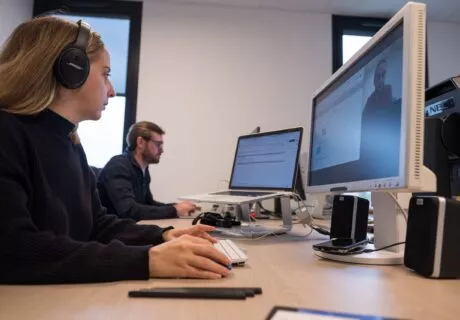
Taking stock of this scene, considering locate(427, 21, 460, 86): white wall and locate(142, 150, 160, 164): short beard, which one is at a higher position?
locate(427, 21, 460, 86): white wall

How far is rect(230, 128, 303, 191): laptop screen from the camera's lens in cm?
137

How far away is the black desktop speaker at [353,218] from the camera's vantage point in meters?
1.04

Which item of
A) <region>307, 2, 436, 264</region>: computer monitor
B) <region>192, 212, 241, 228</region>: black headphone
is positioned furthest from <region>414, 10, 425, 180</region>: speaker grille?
<region>192, 212, 241, 228</region>: black headphone

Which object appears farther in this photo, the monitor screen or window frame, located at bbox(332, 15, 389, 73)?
window frame, located at bbox(332, 15, 389, 73)

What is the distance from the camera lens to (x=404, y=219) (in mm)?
866

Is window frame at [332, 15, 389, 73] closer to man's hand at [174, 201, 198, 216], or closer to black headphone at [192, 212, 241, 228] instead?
man's hand at [174, 201, 198, 216]

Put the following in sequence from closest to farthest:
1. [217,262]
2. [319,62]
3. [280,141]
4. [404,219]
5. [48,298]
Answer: [48,298] → [217,262] → [404,219] → [280,141] → [319,62]

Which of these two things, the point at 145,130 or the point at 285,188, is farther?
the point at 145,130

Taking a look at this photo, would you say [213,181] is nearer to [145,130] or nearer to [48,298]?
[145,130]

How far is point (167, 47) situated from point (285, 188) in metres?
2.16

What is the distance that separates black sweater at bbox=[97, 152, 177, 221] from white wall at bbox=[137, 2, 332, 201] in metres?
0.63

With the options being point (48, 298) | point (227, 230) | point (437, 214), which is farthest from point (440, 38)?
point (48, 298)

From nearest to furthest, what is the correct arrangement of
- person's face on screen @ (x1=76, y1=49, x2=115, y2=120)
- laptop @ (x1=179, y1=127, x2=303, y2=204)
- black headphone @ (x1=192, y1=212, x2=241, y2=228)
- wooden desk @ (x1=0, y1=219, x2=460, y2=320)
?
wooden desk @ (x1=0, y1=219, x2=460, y2=320)
person's face on screen @ (x1=76, y1=49, x2=115, y2=120)
laptop @ (x1=179, y1=127, x2=303, y2=204)
black headphone @ (x1=192, y1=212, x2=241, y2=228)

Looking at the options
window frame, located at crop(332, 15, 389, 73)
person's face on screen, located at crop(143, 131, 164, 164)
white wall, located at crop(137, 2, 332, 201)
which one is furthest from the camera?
window frame, located at crop(332, 15, 389, 73)
